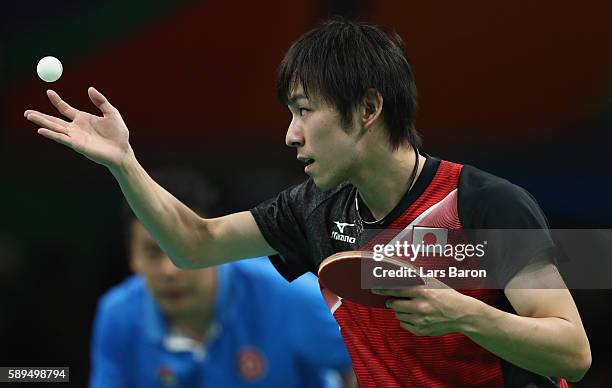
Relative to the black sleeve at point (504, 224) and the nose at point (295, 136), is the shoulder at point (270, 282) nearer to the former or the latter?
the nose at point (295, 136)

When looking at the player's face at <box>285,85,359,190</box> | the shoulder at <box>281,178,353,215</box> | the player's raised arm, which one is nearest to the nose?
the player's face at <box>285,85,359,190</box>

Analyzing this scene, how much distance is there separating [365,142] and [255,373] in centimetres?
197

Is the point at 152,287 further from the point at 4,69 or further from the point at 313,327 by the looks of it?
the point at 4,69

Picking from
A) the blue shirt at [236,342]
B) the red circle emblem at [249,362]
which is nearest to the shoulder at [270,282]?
the blue shirt at [236,342]

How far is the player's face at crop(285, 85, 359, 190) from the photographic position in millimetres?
3580

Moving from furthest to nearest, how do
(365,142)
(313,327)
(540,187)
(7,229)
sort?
(7,229) → (540,187) → (313,327) → (365,142)

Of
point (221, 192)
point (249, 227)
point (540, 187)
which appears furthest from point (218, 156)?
point (249, 227)

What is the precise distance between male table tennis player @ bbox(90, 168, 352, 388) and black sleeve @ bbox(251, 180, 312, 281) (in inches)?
49.8

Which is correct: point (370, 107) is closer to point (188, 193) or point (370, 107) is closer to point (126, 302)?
point (188, 193)

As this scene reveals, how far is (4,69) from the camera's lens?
24.8ft

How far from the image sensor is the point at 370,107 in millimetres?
3637

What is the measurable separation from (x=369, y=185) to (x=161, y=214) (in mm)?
669

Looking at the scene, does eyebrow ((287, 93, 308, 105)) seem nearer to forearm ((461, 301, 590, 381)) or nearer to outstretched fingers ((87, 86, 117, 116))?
outstretched fingers ((87, 86, 117, 116))

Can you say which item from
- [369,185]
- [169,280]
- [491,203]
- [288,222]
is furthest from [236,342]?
[491,203]
